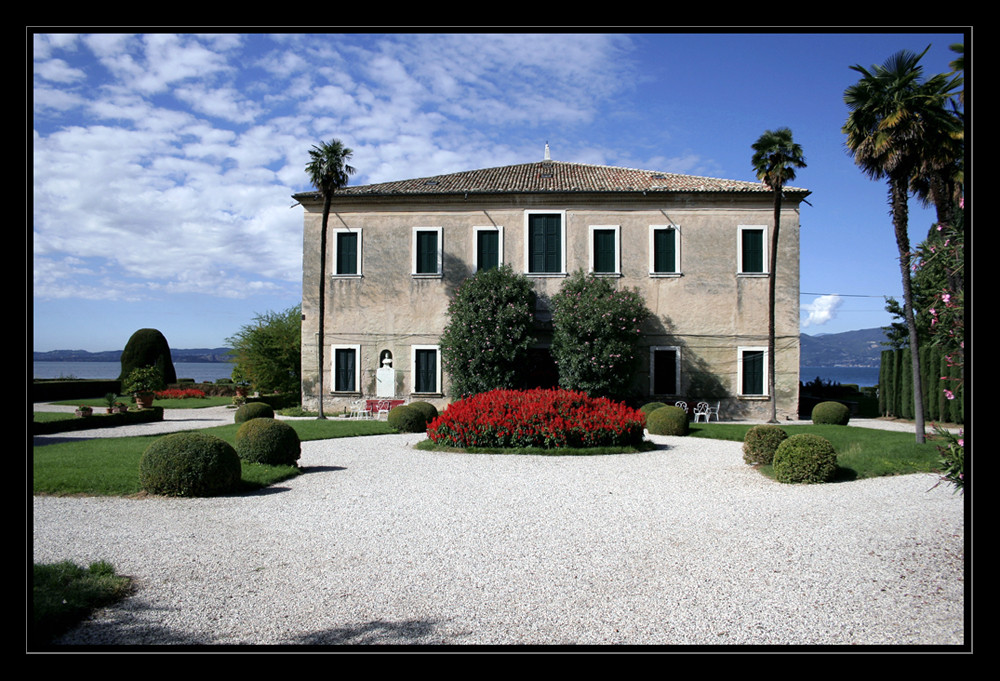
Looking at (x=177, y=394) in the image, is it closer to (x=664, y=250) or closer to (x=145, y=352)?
(x=145, y=352)

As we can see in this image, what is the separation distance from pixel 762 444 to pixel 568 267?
13112 mm

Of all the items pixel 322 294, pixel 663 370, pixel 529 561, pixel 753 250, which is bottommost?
pixel 529 561

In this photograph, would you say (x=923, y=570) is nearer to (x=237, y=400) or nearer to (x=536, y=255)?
(x=536, y=255)

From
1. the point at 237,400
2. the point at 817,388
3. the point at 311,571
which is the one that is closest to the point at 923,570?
the point at 311,571

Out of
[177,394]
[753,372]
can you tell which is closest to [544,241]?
[753,372]

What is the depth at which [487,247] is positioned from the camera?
923 inches

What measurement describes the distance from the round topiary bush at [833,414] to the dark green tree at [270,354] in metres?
21.0

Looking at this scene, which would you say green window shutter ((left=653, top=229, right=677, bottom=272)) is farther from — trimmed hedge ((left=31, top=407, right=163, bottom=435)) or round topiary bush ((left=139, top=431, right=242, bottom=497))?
trimmed hedge ((left=31, top=407, right=163, bottom=435))

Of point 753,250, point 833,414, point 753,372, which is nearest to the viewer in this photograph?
point 833,414

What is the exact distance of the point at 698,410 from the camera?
70.8 feet

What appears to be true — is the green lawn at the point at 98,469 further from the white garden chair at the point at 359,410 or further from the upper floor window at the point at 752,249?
the upper floor window at the point at 752,249
